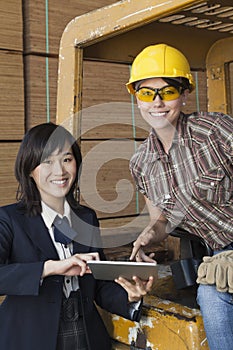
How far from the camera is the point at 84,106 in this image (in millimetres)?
3652

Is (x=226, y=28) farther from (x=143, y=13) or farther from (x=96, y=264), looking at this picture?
(x=96, y=264)

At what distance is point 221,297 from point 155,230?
19.6 inches

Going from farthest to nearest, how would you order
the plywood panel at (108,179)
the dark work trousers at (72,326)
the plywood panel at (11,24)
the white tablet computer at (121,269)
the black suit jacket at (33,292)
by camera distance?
1. the plywood panel at (108,179)
2. the plywood panel at (11,24)
3. the dark work trousers at (72,326)
4. the black suit jacket at (33,292)
5. the white tablet computer at (121,269)

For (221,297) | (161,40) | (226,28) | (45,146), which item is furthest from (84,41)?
(221,297)

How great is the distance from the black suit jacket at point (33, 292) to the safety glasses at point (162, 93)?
1.86 feet

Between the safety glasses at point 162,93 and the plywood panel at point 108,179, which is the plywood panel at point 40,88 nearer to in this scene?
the plywood panel at point 108,179

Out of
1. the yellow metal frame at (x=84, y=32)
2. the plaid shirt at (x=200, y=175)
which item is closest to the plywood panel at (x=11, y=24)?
the yellow metal frame at (x=84, y=32)

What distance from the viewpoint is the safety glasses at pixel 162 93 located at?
218 cm

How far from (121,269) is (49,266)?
254mm

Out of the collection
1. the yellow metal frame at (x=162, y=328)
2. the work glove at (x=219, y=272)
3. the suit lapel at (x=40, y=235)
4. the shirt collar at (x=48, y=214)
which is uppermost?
the shirt collar at (x=48, y=214)

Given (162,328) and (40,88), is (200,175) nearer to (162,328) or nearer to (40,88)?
(162,328)

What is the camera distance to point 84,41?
2.47m

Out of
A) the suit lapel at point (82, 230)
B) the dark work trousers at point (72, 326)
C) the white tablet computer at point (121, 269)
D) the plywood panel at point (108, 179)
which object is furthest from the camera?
the plywood panel at point (108, 179)

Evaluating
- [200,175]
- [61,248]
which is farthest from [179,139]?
[61,248]
